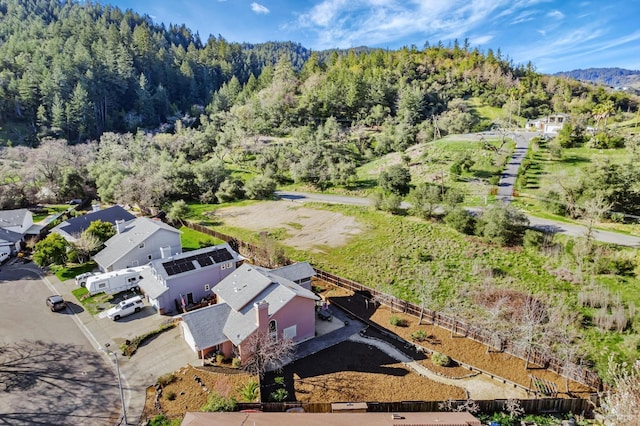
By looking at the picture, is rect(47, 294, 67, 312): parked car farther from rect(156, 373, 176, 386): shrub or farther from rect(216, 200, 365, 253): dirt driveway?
rect(216, 200, 365, 253): dirt driveway

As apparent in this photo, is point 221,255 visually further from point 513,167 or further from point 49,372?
point 513,167

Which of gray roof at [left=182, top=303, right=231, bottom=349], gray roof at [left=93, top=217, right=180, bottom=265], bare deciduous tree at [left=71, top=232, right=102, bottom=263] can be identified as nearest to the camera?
gray roof at [left=182, top=303, right=231, bottom=349]

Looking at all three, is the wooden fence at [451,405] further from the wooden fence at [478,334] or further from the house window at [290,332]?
the house window at [290,332]

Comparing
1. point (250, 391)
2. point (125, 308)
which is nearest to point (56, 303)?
point (125, 308)

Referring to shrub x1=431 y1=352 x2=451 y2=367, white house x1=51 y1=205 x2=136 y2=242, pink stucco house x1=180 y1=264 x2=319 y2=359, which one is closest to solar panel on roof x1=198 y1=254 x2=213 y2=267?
pink stucco house x1=180 y1=264 x2=319 y2=359

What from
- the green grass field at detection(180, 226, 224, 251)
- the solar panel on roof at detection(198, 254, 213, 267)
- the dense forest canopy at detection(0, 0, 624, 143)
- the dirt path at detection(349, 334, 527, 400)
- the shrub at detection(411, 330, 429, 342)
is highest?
the dense forest canopy at detection(0, 0, 624, 143)

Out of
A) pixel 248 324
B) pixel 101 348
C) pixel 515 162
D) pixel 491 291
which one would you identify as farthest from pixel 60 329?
pixel 515 162

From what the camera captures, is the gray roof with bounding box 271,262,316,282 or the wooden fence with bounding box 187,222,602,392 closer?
the wooden fence with bounding box 187,222,602,392
